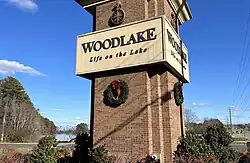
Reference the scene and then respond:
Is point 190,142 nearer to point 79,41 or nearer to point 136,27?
point 136,27

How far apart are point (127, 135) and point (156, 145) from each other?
995 mm

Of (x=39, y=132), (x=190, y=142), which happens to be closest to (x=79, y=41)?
(x=190, y=142)

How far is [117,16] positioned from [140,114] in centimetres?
380

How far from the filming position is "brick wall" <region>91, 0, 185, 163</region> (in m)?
7.70

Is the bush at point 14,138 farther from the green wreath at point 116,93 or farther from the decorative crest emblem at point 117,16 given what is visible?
the decorative crest emblem at point 117,16

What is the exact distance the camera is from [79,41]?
922 cm

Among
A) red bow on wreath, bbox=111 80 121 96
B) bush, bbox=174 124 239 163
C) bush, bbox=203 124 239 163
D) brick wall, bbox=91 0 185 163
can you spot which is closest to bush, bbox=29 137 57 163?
brick wall, bbox=91 0 185 163

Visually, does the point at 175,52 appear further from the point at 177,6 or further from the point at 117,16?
the point at 177,6

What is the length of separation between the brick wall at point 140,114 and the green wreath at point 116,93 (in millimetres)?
→ 145

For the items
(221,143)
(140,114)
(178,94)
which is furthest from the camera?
(221,143)

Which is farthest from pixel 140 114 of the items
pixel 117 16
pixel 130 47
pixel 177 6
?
pixel 177 6

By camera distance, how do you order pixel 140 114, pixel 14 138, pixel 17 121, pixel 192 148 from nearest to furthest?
pixel 192 148 → pixel 140 114 → pixel 14 138 → pixel 17 121

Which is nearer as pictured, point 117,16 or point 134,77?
point 134,77

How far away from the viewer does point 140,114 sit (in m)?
7.86
